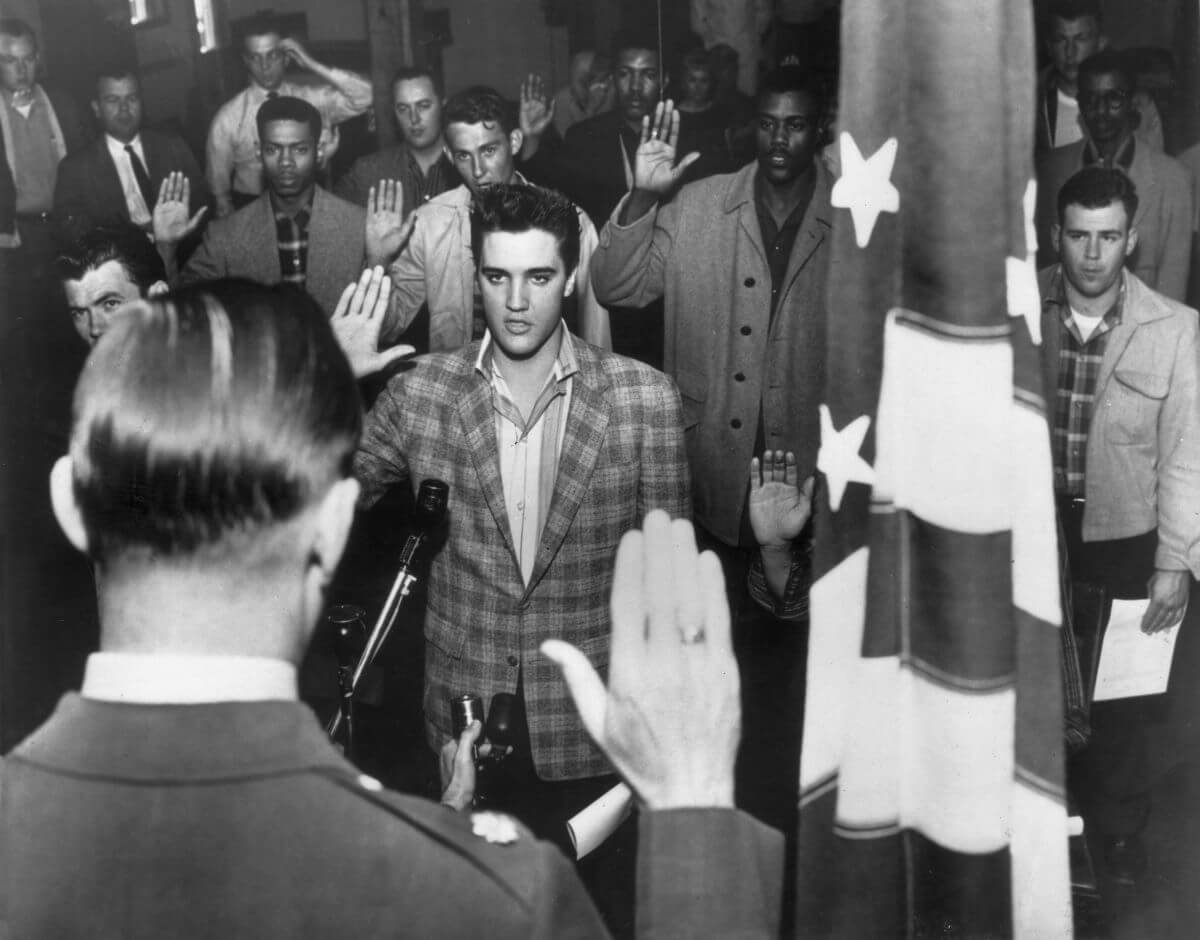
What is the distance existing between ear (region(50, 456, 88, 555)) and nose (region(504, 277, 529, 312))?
0.80m

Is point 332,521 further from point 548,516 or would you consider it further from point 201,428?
point 548,516

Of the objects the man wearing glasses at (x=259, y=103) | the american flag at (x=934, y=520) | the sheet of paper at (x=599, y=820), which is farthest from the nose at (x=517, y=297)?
the sheet of paper at (x=599, y=820)

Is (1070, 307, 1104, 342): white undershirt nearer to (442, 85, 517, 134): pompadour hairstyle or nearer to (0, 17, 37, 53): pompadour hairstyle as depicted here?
(442, 85, 517, 134): pompadour hairstyle

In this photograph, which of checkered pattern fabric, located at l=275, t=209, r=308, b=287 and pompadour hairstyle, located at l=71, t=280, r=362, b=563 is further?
checkered pattern fabric, located at l=275, t=209, r=308, b=287

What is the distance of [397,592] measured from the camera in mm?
1424

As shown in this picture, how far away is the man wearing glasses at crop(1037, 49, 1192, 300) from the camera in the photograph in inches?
57.8

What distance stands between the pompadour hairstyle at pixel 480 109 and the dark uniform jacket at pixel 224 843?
3.26 feet

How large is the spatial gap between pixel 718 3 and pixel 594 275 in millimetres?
375

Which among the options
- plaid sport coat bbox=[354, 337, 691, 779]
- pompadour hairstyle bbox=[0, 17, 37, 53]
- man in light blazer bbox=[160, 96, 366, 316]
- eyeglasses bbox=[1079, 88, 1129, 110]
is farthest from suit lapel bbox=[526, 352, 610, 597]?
pompadour hairstyle bbox=[0, 17, 37, 53]

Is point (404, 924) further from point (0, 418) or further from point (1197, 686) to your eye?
point (1197, 686)

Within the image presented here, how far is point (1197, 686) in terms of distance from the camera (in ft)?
5.01

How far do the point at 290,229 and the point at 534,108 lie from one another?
394mm

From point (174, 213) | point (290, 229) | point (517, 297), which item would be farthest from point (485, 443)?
point (174, 213)

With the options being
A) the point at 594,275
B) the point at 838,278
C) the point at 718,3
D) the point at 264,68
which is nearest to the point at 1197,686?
the point at 838,278
